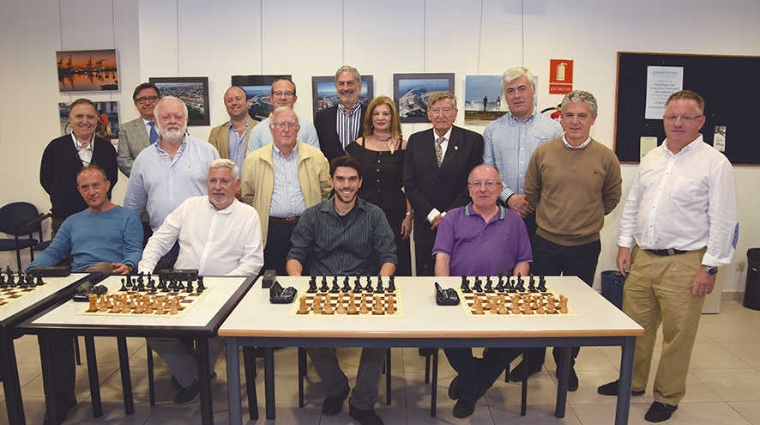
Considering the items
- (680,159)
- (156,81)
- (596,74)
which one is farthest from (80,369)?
(596,74)

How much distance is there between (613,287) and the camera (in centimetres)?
484

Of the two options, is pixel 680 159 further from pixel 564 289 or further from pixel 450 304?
pixel 450 304

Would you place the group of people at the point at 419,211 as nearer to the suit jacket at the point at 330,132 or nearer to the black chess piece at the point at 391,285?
the suit jacket at the point at 330,132

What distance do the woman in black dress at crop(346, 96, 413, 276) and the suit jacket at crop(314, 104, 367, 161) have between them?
0.98 feet

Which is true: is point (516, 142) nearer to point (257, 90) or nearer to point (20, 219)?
point (257, 90)

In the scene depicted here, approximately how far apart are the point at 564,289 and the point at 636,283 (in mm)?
639

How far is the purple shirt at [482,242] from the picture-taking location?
3.07 metres

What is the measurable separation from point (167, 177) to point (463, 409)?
246 centimetres

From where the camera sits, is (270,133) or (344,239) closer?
(344,239)

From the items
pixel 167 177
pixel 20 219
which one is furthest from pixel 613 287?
pixel 20 219

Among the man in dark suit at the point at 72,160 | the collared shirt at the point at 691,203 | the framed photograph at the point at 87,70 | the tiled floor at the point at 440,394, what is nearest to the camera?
the collared shirt at the point at 691,203

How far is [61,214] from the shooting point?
12.9 ft

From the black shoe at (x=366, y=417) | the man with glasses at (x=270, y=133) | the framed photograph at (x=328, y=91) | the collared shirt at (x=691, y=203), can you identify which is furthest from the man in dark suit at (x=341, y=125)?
the collared shirt at (x=691, y=203)

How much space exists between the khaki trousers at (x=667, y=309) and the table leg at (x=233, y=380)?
2300 millimetres
